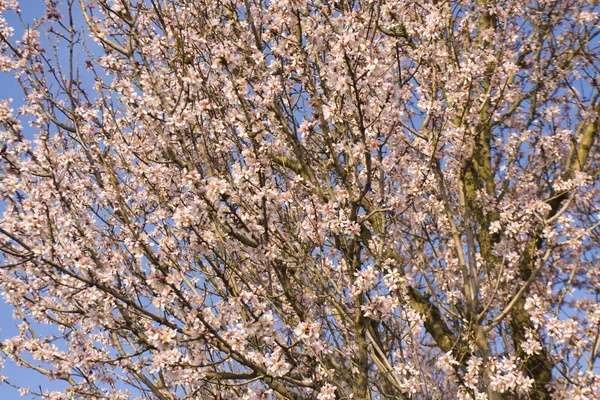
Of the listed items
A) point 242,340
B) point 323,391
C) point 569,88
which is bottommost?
point 323,391

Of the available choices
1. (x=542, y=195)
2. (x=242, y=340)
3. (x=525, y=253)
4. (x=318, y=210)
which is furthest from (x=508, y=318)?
(x=242, y=340)

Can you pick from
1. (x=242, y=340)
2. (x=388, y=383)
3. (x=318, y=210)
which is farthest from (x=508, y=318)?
(x=242, y=340)

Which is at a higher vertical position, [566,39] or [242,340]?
[566,39]

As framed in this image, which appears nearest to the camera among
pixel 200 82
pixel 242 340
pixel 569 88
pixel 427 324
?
pixel 242 340

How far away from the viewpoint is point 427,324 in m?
8.27

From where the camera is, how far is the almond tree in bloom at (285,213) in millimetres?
5863

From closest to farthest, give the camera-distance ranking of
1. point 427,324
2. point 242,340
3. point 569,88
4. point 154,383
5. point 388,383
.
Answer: point 242,340
point 388,383
point 154,383
point 427,324
point 569,88

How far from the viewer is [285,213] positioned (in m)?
7.10

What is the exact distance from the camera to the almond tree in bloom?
586cm

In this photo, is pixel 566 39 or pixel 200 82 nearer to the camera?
pixel 200 82

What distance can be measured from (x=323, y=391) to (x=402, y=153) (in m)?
3.27

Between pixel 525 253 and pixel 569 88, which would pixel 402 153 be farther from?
pixel 569 88

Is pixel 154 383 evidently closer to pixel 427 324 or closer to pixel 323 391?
pixel 323 391

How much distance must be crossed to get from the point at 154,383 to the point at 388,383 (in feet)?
9.52
